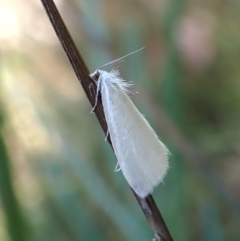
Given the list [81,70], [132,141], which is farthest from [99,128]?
[81,70]

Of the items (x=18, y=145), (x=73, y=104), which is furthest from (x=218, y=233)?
(x=73, y=104)

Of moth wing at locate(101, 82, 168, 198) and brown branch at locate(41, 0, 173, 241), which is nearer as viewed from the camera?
brown branch at locate(41, 0, 173, 241)

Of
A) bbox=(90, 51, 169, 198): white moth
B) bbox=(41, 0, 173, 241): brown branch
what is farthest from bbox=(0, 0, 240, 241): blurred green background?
bbox=(41, 0, 173, 241): brown branch

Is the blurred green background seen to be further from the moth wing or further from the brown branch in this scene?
the brown branch

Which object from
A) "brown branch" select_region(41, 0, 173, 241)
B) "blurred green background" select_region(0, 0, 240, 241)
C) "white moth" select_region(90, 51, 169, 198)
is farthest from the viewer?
"blurred green background" select_region(0, 0, 240, 241)

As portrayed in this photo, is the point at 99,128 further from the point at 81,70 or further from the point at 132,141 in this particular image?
the point at 81,70

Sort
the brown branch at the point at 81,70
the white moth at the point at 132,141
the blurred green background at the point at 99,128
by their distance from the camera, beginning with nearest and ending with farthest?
the brown branch at the point at 81,70, the white moth at the point at 132,141, the blurred green background at the point at 99,128

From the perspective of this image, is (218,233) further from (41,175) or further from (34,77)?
(34,77)

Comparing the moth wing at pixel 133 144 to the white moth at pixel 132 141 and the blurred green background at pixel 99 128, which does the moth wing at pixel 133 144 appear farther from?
the blurred green background at pixel 99 128

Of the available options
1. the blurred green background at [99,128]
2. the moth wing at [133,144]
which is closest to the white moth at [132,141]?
the moth wing at [133,144]
